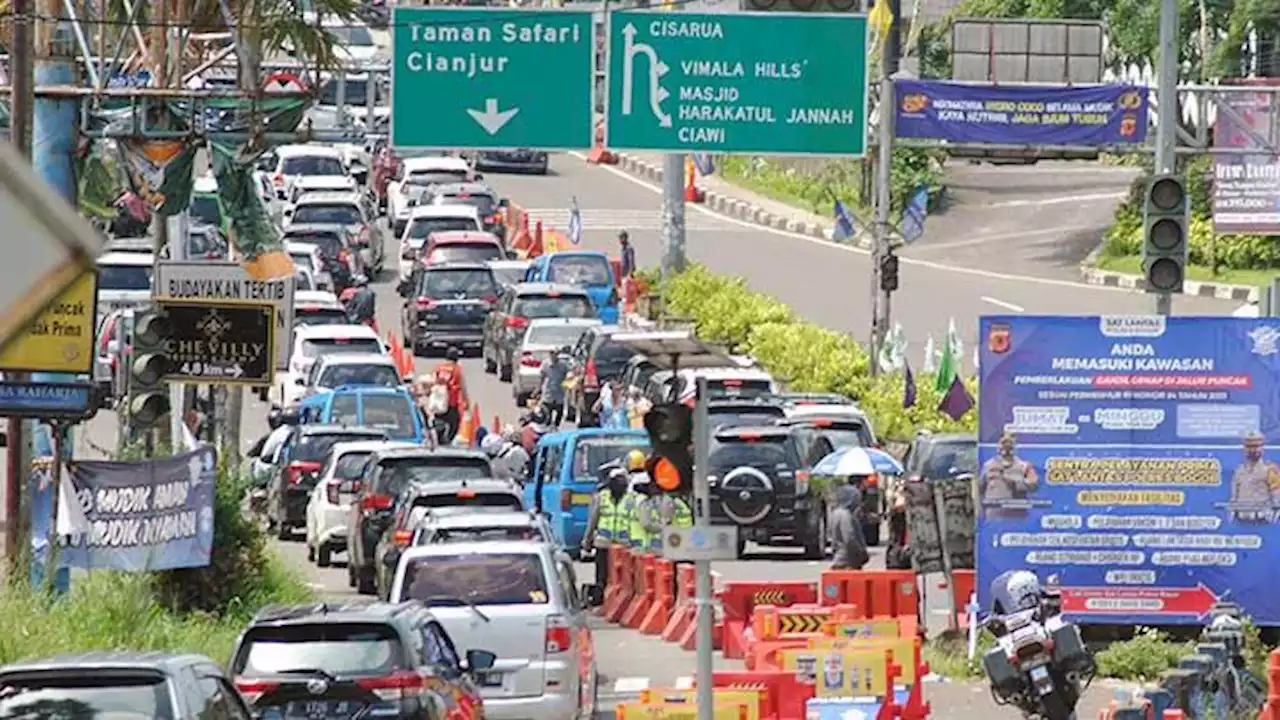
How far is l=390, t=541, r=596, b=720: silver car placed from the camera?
18234 millimetres

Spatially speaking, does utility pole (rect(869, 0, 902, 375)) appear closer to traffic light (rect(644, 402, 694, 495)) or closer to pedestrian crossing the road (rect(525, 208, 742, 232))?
pedestrian crossing the road (rect(525, 208, 742, 232))

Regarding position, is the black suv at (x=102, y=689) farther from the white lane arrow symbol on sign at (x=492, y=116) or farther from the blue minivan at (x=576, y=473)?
the blue minivan at (x=576, y=473)

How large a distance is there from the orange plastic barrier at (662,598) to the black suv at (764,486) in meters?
3.93

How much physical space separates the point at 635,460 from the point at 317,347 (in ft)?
46.4

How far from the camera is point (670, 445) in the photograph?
1650 centimetres

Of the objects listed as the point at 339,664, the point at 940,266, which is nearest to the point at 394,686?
the point at 339,664

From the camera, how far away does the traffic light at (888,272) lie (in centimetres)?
4316

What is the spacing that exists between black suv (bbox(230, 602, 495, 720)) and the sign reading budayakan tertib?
9.42m

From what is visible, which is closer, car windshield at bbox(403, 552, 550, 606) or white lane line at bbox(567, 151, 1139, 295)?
car windshield at bbox(403, 552, 550, 606)

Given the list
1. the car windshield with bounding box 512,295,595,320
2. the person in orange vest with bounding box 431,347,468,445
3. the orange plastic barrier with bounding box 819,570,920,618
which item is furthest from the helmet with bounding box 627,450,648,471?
the car windshield with bounding box 512,295,595,320

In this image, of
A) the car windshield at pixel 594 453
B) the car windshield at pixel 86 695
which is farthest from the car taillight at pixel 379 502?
the car windshield at pixel 86 695

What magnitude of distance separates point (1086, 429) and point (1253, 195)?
808 inches

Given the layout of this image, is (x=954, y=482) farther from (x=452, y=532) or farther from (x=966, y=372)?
(x=966, y=372)

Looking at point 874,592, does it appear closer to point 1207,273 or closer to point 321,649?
point 321,649
